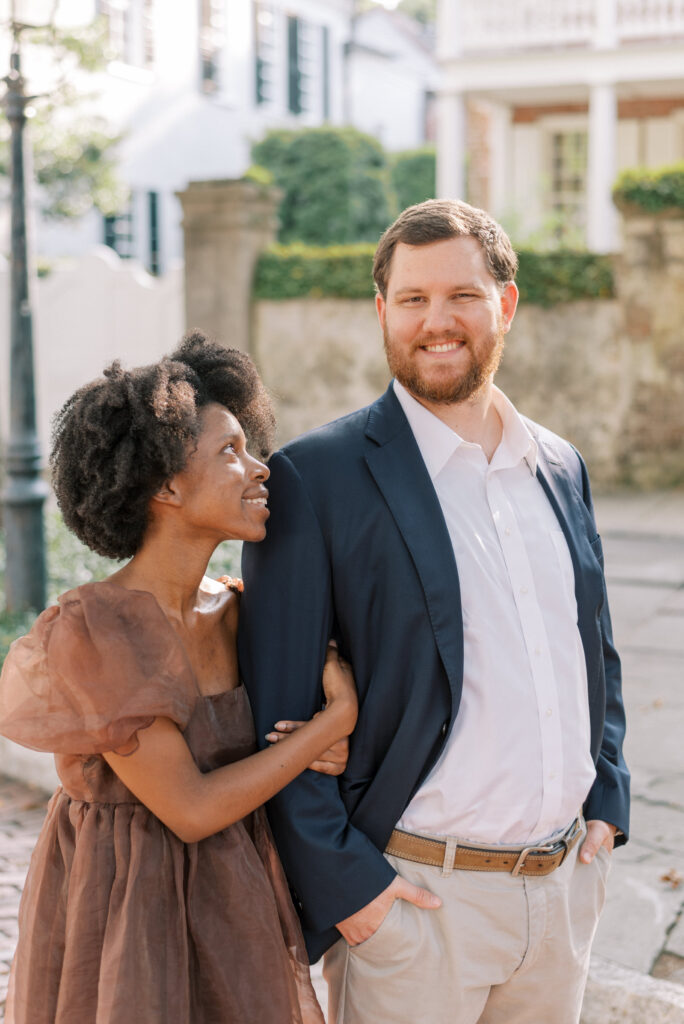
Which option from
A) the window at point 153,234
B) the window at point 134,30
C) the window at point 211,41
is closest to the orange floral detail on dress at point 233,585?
the window at point 134,30

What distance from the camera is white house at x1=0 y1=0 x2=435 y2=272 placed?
20.2m

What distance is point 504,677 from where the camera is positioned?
6.94 ft

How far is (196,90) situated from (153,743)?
71.2 feet

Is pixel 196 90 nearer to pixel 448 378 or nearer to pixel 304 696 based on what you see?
pixel 448 378

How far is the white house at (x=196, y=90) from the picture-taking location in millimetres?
20203

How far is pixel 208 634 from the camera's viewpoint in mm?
2160

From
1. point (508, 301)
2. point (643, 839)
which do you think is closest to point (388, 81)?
point (643, 839)

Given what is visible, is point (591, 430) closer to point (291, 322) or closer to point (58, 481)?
point (291, 322)

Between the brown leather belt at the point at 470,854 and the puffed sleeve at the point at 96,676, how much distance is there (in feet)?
1.52

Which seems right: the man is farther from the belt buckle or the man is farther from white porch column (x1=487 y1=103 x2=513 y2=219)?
white porch column (x1=487 y1=103 x2=513 y2=219)

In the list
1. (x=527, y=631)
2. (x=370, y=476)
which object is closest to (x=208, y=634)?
(x=370, y=476)

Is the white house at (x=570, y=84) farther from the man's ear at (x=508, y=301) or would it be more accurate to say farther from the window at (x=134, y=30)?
the man's ear at (x=508, y=301)

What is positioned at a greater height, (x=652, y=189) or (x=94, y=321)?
(x=652, y=189)

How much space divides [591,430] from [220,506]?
31.4ft
